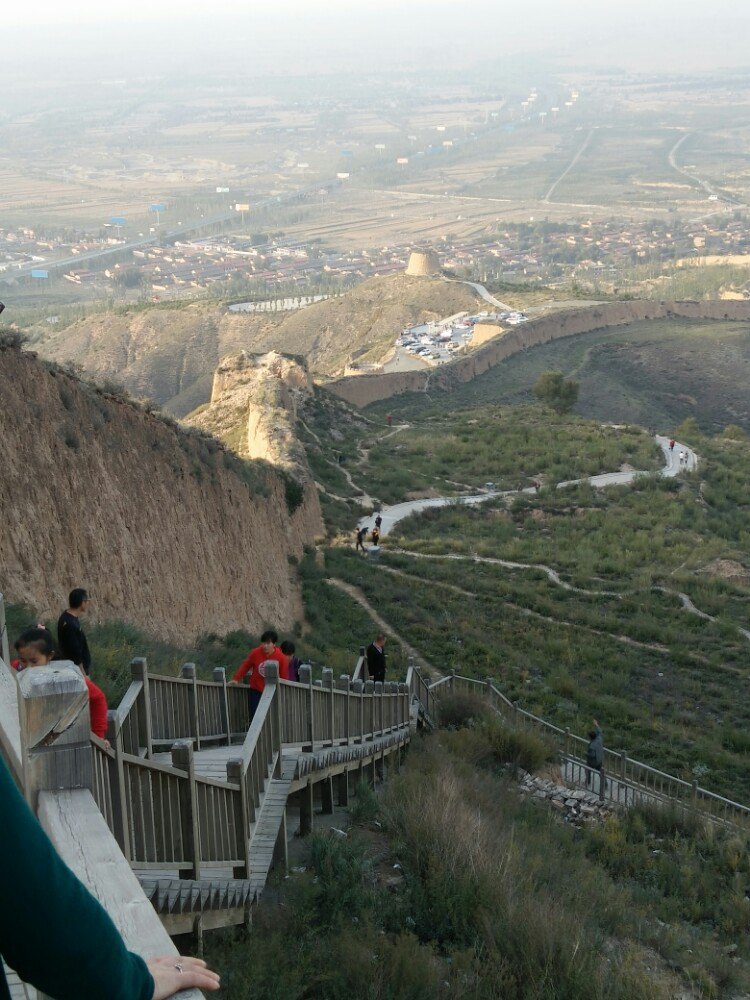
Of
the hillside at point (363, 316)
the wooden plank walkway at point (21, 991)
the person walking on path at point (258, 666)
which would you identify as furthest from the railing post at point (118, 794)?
the hillside at point (363, 316)

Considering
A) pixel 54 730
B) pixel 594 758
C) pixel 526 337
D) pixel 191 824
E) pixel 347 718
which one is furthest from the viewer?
pixel 526 337

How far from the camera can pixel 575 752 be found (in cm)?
1552

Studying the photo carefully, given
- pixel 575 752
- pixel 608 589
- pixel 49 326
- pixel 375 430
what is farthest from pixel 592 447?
pixel 49 326

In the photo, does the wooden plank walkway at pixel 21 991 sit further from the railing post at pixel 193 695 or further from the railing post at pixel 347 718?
the railing post at pixel 347 718

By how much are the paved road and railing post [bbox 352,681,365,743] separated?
64.4 ft

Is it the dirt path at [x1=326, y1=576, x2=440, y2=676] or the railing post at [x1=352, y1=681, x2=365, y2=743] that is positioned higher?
the railing post at [x1=352, y1=681, x2=365, y2=743]

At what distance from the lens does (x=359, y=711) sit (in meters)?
10.3

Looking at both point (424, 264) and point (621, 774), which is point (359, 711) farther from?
point (424, 264)

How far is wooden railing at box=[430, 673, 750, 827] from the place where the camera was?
13.6m

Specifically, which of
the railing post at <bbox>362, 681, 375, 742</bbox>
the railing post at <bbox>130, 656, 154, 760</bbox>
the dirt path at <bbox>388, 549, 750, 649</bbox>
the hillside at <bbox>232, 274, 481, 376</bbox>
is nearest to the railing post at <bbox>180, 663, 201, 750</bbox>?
the railing post at <bbox>130, 656, 154, 760</bbox>

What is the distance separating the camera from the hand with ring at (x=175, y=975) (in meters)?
2.50

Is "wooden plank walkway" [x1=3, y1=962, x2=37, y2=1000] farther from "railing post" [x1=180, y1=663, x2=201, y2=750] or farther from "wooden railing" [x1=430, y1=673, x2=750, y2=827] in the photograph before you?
"wooden railing" [x1=430, y1=673, x2=750, y2=827]

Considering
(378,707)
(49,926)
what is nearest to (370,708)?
(378,707)

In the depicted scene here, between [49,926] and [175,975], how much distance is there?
589mm
